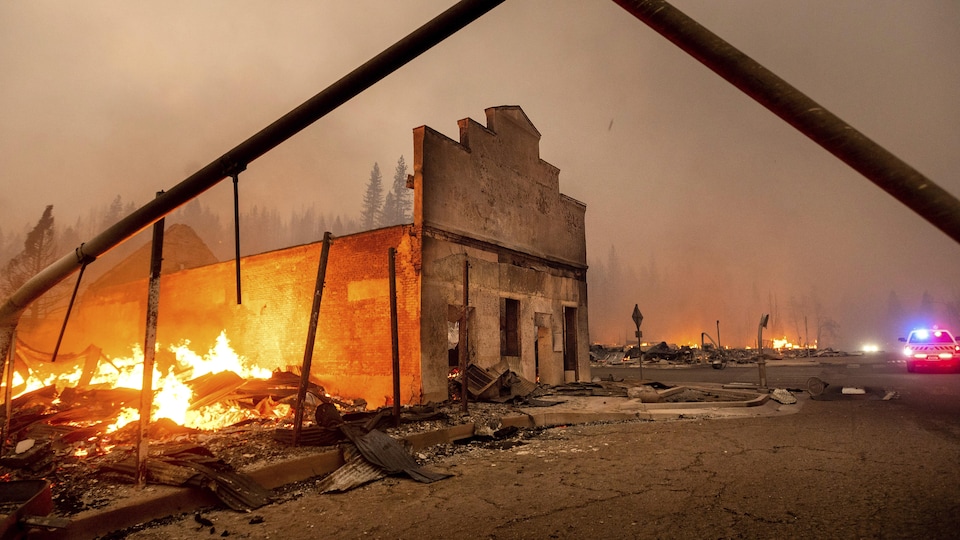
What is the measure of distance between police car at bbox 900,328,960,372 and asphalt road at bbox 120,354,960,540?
17416mm

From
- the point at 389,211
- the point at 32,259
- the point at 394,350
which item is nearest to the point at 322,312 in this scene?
the point at 394,350

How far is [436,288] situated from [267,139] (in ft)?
29.1

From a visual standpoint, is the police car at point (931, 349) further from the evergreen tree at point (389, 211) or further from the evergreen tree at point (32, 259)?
the evergreen tree at point (389, 211)

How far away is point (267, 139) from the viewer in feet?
12.6

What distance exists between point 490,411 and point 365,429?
391 centimetres

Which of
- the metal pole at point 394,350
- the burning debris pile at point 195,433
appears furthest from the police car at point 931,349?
the metal pole at point 394,350

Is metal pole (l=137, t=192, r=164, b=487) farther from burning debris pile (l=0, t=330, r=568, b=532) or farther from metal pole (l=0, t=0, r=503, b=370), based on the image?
metal pole (l=0, t=0, r=503, b=370)

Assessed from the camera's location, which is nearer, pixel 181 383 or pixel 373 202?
pixel 181 383

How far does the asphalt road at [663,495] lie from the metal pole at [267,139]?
2.65 metres

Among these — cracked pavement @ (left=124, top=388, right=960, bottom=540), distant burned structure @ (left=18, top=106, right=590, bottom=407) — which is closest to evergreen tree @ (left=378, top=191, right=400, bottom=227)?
distant burned structure @ (left=18, top=106, right=590, bottom=407)

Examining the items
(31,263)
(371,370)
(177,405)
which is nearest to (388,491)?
(177,405)

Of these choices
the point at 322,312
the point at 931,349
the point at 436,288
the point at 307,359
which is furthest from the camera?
the point at 931,349

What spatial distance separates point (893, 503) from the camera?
408cm

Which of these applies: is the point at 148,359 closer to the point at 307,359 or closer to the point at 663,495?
the point at 307,359
